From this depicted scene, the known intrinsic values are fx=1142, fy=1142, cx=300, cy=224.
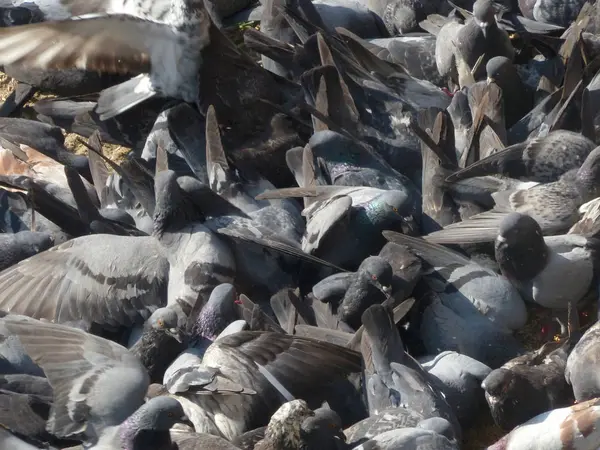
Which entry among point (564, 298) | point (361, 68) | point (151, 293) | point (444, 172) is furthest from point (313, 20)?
point (564, 298)

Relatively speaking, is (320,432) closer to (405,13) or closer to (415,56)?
(415,56)

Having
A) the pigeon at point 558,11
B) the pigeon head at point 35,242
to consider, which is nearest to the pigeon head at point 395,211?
the pigeon head at point 35,242

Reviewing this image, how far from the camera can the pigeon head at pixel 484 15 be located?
24.0 feet

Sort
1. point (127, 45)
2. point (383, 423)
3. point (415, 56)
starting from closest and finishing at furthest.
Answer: point (383, 423) → point (127, 45) → point (415, 56)

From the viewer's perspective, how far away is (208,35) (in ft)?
23.5

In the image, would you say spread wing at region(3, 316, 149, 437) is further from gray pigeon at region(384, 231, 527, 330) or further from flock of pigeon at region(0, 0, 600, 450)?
gray pigeon at region(384, 231, 527, 330)

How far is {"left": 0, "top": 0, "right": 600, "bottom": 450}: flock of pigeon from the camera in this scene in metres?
5.13

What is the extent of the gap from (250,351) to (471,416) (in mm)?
1060

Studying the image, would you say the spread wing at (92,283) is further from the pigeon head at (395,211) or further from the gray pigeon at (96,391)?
the pigeon head at (395,211)

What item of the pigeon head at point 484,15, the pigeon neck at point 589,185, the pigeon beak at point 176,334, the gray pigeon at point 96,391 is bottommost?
the pigeon beak at point 176,334

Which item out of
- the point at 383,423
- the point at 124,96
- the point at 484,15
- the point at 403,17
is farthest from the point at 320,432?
the point at 403,17

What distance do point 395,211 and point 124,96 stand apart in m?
2.21

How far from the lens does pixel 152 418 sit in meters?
4.88

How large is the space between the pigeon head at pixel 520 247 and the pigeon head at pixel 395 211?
0.64m
